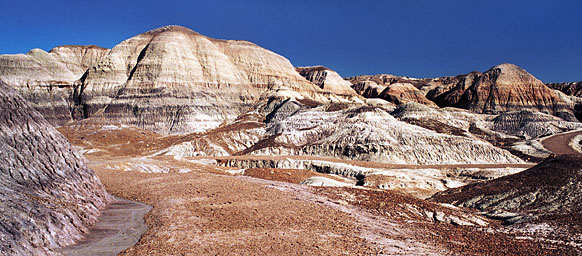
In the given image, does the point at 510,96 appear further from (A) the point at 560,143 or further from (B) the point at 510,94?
(A) the point at 560,143

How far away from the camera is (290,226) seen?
10164 millimetres

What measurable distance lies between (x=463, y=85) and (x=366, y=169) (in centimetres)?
10719

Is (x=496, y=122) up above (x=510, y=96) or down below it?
below

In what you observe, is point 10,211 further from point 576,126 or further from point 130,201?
point 576,126

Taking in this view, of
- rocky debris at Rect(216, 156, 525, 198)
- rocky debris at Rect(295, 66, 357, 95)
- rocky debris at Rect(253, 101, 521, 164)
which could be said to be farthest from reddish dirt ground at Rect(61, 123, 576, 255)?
rocky debris at Rect(295, 66, 357, 95)

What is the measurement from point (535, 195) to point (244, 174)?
56.5ft

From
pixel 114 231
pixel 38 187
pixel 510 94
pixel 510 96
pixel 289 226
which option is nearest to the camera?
pixel 38 187

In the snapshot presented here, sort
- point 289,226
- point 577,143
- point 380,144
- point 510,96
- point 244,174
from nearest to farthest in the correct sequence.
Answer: point 289,226 → point 244,174 → point 380,144 → point 577,143 → point 510,96

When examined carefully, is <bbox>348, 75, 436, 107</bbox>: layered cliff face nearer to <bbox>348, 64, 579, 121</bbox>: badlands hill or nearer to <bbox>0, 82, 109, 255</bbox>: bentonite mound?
<bbox>348, 64, 579, 121</bbox>: badlands hill

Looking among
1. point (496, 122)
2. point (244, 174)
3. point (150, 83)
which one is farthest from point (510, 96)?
point (244, 174)

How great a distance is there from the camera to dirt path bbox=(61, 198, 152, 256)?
8.32 m

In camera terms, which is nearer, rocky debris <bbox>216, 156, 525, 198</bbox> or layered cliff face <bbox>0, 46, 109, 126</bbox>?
rocky debris <bbox>216, 156, 525, 198</bbox>

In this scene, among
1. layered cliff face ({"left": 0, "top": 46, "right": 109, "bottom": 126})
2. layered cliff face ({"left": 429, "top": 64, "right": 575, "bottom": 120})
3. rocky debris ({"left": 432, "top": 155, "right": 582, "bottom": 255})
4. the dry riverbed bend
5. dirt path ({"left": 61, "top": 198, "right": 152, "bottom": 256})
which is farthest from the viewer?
layered cliff face ({"left": 429, "top": 64, "right": 575, "bottom": 120})

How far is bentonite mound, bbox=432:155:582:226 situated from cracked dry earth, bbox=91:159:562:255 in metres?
3.87
